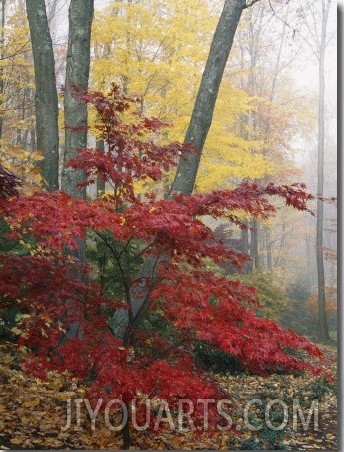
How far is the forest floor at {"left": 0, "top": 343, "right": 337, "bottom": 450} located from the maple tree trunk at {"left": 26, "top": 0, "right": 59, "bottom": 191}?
1619mm

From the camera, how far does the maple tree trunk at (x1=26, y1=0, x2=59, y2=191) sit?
3.85 meters

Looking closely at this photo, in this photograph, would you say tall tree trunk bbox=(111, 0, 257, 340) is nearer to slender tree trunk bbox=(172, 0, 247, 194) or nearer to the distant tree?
slender tree trunk bbox=(172, 0, 247, 194)

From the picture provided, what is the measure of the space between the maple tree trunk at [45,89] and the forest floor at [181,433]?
162cm

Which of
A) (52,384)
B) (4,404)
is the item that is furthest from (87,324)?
(52,384)

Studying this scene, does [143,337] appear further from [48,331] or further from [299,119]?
[299,119]

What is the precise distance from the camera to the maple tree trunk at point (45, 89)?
3.85 m

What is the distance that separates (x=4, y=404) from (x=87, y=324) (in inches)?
42.8

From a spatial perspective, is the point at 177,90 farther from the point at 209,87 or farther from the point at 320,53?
the point at 320,53

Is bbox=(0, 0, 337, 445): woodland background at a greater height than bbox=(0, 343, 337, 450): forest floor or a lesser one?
greater

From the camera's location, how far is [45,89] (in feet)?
12.8

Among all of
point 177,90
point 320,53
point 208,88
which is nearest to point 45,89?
point 208,88

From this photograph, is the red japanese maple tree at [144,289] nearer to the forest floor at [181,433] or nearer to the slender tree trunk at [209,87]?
the forest floor at [181,433]

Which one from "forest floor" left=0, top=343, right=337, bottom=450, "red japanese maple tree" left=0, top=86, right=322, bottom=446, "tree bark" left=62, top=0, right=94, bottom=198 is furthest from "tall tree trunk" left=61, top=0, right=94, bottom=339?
"forest floor" left=0, top=343, right=337, bottom=450

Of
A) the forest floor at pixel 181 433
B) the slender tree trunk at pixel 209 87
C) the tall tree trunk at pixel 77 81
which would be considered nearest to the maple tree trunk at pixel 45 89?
the tall tree trunk at pixel 77 81
